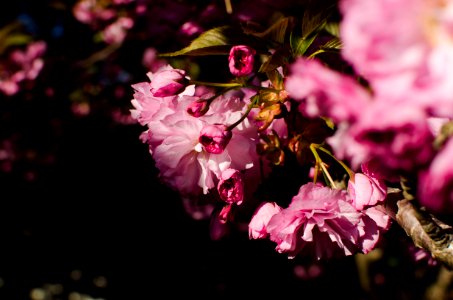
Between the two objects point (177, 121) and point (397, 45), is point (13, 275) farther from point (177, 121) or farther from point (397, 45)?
point (397, 45)

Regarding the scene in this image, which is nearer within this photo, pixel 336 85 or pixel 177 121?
pixel 336 85

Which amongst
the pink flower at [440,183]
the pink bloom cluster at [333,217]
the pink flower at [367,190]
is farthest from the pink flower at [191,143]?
the pink flower at [440,183]

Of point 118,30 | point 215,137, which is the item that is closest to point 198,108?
point 215,137

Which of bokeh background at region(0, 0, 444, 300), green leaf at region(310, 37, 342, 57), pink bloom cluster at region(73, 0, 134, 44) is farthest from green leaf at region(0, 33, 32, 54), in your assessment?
green leaf at region(310, 37, 342, 57)

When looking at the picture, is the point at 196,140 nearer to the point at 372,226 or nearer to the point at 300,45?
the point at 300,45

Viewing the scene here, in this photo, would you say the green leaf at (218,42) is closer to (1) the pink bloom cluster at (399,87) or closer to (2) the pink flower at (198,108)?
(2) the pink flower at (198,108)

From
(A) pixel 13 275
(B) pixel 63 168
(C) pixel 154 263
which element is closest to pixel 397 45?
(B) pixel 63 168
